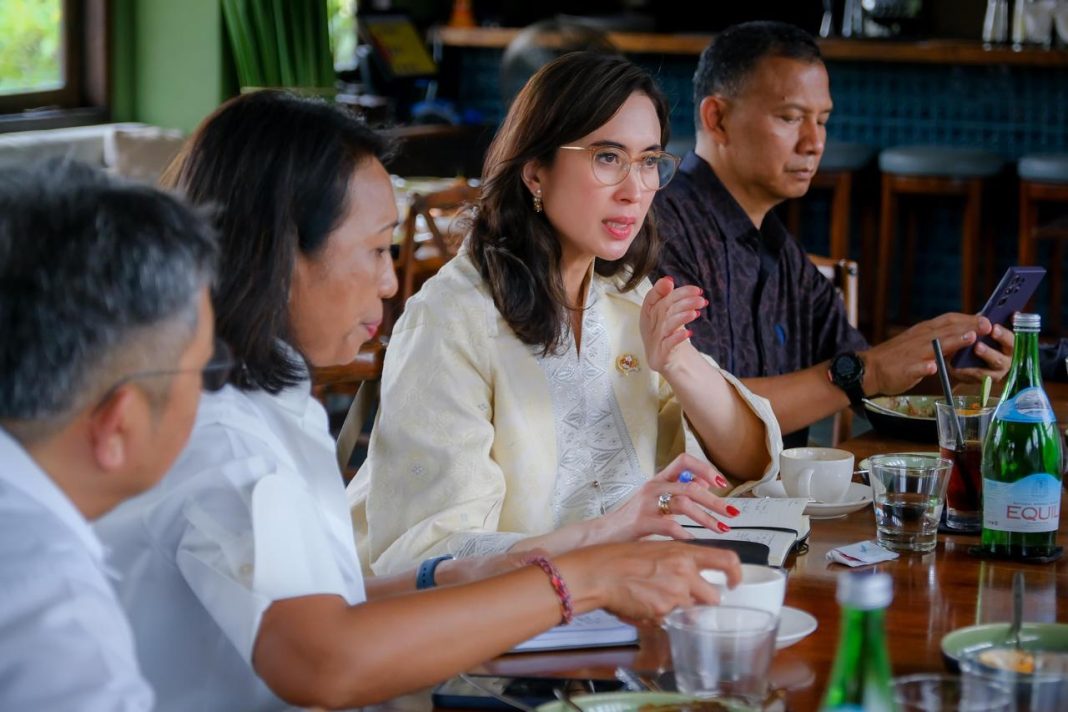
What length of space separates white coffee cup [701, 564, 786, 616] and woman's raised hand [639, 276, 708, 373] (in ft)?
2.24

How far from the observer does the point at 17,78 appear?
5.08 metres

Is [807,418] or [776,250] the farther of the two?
[776,250]

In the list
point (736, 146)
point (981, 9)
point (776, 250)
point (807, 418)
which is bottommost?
point (807, 418)

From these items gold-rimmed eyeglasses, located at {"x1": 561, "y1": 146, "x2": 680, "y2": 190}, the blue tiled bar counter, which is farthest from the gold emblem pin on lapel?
the blue tiled bar counter

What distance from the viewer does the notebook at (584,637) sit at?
54.6 inches

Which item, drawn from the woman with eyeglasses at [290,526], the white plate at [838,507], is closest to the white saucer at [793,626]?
the woman with eyeglasses at [290,526]

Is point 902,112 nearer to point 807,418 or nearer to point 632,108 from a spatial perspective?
point 807,418

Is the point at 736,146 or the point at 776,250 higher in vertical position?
the point at 736,146

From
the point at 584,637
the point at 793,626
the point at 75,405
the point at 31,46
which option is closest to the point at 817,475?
the point at 793,626

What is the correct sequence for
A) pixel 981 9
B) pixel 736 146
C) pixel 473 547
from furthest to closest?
pixel 981 9 → pixel 736 146 → pixel 473 547

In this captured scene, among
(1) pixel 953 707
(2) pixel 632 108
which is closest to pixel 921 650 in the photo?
(1) pixel 953 707

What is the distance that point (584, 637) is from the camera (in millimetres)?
1394

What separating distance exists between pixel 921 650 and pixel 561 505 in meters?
0.71

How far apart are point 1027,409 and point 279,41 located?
3948 mm
